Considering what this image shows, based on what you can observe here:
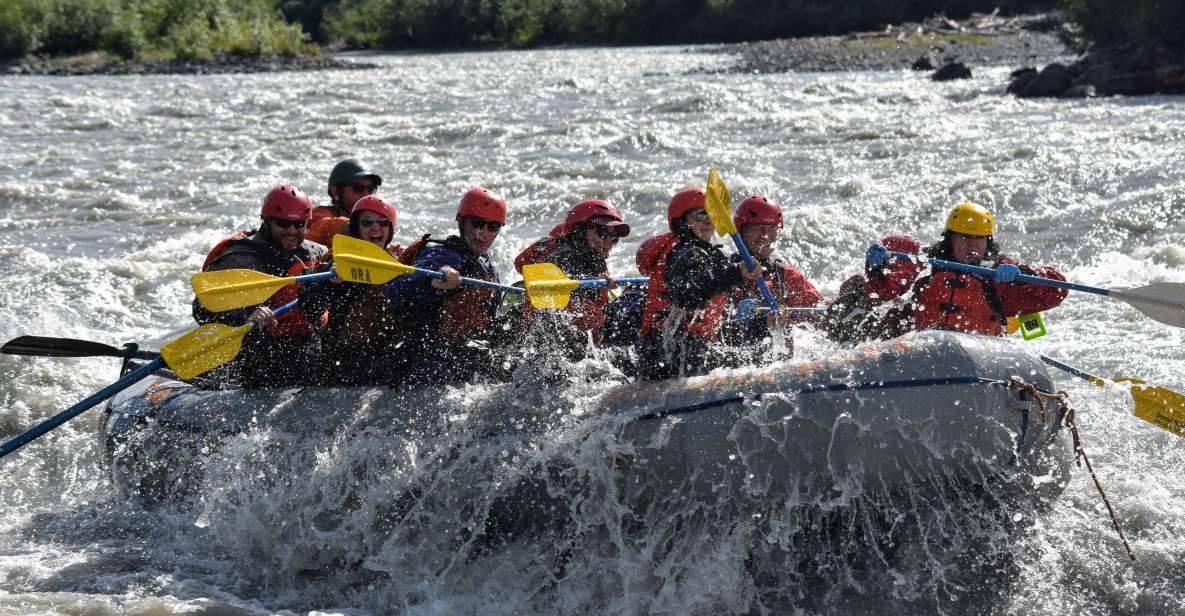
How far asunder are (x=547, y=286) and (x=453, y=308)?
21.7 inches

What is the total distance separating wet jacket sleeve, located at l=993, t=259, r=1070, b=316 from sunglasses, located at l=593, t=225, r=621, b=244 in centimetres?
199

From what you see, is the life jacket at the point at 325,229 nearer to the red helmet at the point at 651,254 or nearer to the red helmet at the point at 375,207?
the red helmet at the point at 375,207

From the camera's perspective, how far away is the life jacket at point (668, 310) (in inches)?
204

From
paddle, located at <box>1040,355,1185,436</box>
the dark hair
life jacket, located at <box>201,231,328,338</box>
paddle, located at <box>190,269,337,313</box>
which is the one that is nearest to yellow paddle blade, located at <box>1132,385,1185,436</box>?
paddle, located at <box>1040,355,1185,436</box>

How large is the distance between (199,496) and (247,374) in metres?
0.66

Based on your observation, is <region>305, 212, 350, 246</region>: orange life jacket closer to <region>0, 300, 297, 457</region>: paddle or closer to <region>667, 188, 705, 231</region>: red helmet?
<region>0, 300, 297, 457</region>: paddle

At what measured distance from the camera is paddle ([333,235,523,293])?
502 centimetres

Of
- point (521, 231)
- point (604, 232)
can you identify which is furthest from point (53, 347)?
point (521, 231)

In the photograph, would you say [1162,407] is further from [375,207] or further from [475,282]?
[375,207]

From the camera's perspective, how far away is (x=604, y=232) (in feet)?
18.7

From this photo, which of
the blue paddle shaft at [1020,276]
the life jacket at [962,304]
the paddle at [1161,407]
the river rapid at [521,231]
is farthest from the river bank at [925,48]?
the paddle at [1161,407]

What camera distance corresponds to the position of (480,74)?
1160 inches

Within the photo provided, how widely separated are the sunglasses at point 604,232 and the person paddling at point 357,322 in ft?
3.56

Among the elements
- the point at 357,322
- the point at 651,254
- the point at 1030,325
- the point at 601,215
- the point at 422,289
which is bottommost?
the point at 1030,325
